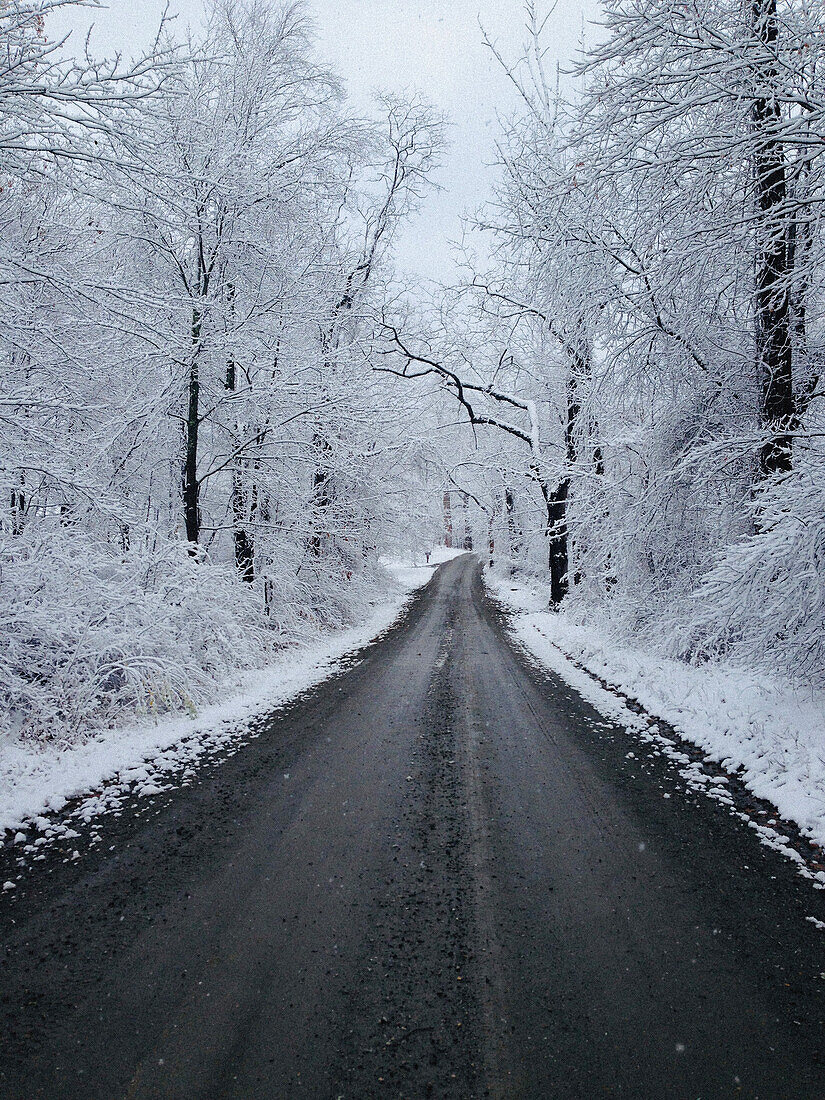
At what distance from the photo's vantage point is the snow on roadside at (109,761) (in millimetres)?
4906

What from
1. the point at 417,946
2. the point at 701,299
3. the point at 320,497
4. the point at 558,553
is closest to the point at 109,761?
the point at 417,946

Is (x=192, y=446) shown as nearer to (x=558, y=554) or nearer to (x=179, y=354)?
(x=179, y=354)

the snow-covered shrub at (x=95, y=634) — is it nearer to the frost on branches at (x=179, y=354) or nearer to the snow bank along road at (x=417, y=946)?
the frost on branches at (x=179, y=354)

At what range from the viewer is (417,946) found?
3.21 meters

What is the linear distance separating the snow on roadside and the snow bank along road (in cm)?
38

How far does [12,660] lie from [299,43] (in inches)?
533

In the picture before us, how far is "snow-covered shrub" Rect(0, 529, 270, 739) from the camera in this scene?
A: 6.71 m

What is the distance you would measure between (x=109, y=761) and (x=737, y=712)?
22.1 ft

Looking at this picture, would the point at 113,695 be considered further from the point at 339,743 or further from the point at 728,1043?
the point at 728,1043

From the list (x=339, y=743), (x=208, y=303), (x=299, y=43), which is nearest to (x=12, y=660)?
(x=339, y=743)

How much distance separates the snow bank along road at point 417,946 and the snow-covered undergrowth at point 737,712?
66 centimetres

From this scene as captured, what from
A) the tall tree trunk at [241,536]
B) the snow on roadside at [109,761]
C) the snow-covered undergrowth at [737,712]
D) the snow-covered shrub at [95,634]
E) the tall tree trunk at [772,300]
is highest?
the tall tree trunk at [772,300]

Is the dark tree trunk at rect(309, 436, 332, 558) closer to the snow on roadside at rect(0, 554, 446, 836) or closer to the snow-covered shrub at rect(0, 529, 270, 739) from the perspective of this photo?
the snow-covered shrub at rect(0, 529, 270, 739)

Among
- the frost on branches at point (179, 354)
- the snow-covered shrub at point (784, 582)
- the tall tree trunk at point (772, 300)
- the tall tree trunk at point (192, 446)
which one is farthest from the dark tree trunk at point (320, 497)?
the snow-covered shrub at point (784, 582)
